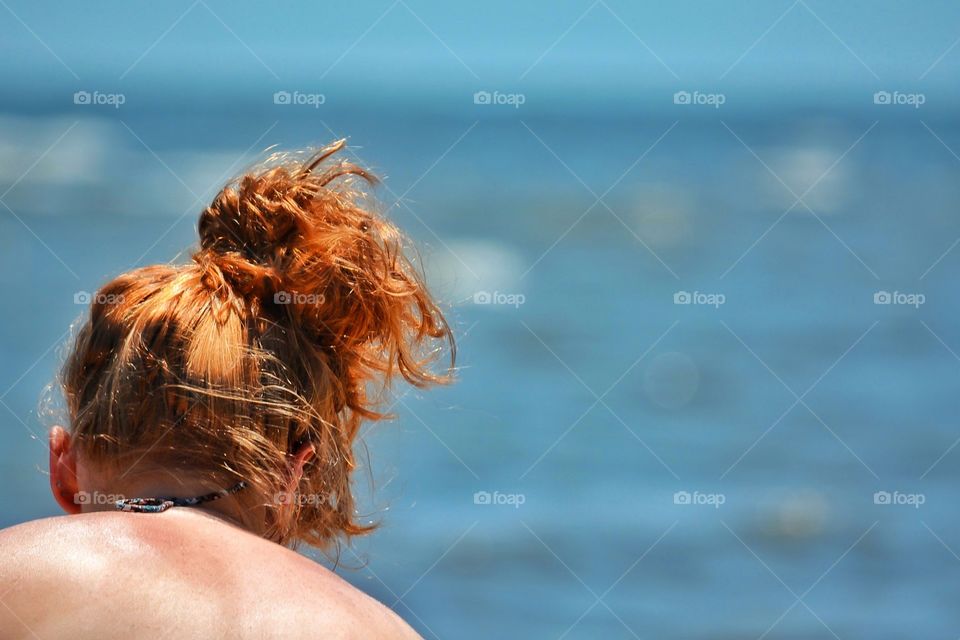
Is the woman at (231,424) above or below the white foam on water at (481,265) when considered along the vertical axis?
below

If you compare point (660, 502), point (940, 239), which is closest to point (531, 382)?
point (660, 502)

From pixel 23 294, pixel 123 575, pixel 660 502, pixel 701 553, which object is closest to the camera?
pixel 123 575

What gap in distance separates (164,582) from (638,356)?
7.77 meters

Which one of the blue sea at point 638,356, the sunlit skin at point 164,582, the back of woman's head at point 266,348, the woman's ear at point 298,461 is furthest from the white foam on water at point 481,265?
the sunlit skin at point 164,582

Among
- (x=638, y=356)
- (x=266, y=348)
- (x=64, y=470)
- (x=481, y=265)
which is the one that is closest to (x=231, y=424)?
(x=266, y=348)

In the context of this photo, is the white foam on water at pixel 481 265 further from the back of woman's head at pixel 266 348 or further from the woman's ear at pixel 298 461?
the woman's ear at pixel 298 461

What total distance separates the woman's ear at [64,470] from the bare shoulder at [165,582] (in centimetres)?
22

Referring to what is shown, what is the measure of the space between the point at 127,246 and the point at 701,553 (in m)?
5.33

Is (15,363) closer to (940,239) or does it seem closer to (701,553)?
(701,553)

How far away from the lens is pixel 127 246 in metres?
8.88

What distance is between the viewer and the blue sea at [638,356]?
538 centimetres

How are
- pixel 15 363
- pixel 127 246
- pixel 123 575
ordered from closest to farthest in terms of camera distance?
pixel 123 575 → pixel 15 363 → pixel 127 246

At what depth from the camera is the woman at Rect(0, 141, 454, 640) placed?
985 millimetres

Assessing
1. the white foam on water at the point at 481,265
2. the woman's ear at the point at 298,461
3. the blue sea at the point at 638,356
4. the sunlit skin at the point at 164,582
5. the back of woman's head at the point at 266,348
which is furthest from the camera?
the white foam on water at the point at 481,265
